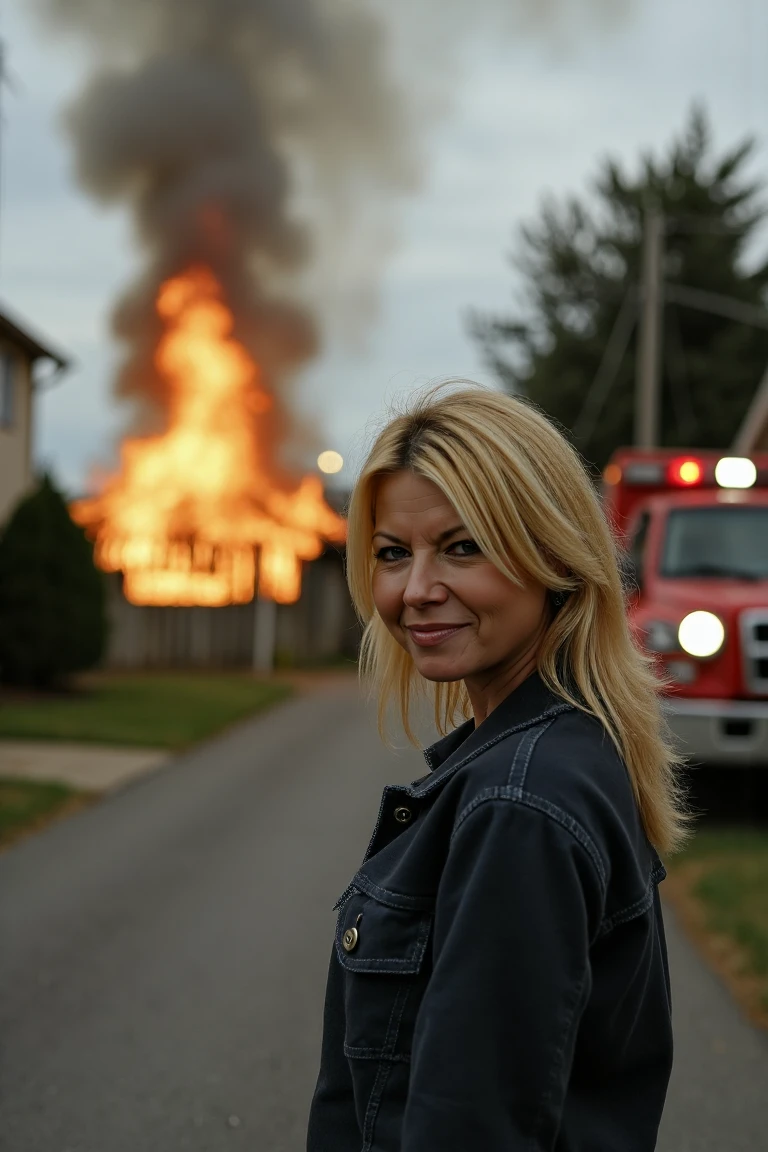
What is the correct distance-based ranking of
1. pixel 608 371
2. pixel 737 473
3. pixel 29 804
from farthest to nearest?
pixel 608 371 → pixel 737 473 → pixel 29 804

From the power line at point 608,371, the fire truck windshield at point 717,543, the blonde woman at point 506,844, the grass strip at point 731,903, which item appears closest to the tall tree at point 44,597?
the fire truck windshield at point 717,543

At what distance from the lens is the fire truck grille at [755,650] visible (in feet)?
28.1

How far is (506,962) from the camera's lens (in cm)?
139

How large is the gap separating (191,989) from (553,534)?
4377 mm

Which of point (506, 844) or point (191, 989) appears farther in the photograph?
point (191, 989)

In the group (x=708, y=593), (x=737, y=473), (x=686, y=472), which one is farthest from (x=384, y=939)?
(x=686, y=472)

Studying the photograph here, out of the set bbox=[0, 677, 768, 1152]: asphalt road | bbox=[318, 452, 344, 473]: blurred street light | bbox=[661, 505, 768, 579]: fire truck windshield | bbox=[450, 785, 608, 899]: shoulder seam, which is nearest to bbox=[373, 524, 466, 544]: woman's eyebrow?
bbox=[450, 785, 608, 899]: shoulder seam

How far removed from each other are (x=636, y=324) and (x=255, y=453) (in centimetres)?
1534

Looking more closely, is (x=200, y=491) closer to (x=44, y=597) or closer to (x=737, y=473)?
(x=44, y=597)

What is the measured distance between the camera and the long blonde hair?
1.69 metres

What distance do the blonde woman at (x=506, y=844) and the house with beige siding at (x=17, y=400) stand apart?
66.7ft

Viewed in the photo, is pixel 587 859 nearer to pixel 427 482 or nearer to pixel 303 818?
pixel 427 482

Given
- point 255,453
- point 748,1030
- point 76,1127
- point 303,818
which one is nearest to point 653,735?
point 76,1127

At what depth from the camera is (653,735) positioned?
1.74 m
